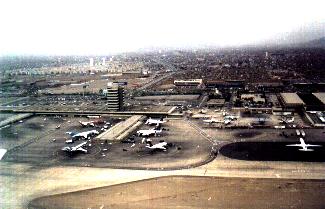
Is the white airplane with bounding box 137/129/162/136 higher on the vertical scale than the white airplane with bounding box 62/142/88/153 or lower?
higher

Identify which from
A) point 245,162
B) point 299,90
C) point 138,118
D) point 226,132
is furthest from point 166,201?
point 299,90

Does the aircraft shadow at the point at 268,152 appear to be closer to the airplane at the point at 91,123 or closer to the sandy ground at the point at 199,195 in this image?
the sandy ground at the point at 199,195

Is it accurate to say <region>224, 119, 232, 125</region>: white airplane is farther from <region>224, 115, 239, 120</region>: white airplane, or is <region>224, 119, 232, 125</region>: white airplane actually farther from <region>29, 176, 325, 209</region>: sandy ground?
<region>29, 176, 325, 209</region>: sandy ground

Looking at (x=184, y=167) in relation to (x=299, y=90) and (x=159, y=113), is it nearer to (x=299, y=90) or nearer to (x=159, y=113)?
(x=159, y=113)

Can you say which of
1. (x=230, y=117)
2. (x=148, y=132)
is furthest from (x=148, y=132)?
(x=230, y=117)

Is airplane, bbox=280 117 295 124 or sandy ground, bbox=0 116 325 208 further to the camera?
airplane, bbox=280 117 295 124

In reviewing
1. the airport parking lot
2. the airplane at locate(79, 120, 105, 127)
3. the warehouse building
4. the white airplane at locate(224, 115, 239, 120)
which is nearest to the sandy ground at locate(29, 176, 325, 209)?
the airport parking lot

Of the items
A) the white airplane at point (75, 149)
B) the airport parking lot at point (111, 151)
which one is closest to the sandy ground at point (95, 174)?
the airport parking lot at point (111, 151)

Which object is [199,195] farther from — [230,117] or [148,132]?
[230,117]
